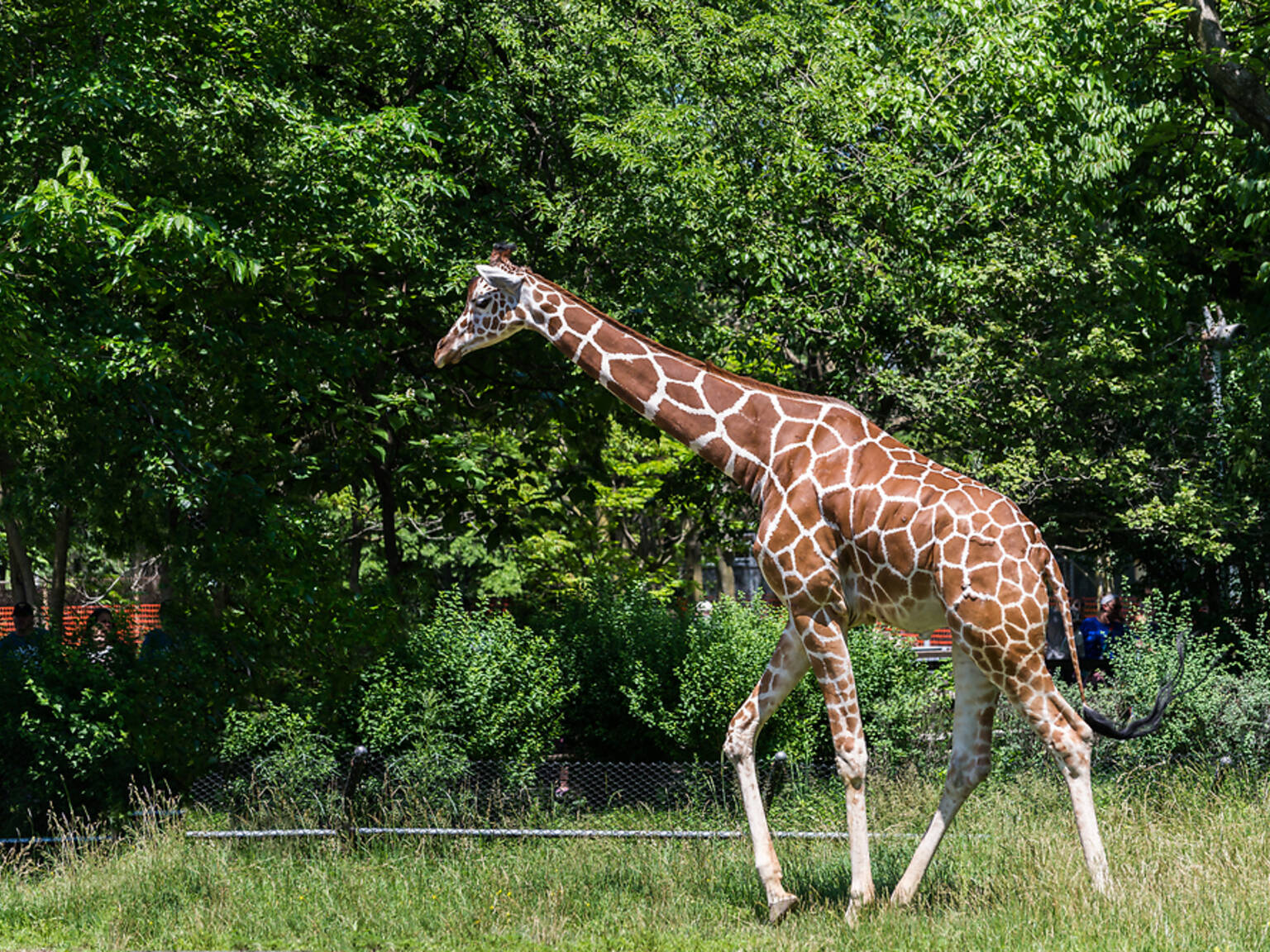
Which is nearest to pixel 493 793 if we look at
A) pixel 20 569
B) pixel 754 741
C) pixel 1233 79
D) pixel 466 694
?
pixel 466 694

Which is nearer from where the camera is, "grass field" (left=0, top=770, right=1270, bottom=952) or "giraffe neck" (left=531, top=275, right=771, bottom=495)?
"grass field" (left=0, top=770, right=1270, bottom=952)

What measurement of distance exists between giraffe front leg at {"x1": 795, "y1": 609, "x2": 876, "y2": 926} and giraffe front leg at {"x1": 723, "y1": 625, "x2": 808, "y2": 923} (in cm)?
35

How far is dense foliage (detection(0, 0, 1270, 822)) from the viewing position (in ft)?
33.0

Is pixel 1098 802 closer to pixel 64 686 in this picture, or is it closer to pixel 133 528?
pixel 64 686

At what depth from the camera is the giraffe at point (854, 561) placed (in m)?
6.80

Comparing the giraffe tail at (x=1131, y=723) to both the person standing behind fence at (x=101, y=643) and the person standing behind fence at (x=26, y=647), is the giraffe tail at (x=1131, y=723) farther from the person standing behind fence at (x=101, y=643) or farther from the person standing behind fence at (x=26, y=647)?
the person standing behind fence at (x=26, y=647)

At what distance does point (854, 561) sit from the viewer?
7.32m

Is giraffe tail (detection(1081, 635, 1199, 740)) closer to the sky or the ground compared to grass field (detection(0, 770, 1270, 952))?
closer to the sky

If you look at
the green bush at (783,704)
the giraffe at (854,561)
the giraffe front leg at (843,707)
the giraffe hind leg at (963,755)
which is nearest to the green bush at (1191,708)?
the green bush at (783,704)

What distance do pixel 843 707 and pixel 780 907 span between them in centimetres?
121

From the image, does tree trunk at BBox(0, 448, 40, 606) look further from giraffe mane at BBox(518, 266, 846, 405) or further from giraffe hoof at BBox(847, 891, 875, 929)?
giraffe hoof at BBox(847, 891, 875, 929)

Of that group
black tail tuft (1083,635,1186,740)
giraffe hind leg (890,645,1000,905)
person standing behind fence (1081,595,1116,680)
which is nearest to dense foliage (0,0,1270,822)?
person standing behind fence (1081,595,1116,680)

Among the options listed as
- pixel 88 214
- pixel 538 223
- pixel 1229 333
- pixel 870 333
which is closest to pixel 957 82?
pixel 870 333

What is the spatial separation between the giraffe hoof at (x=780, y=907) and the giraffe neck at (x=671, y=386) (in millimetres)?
2406
